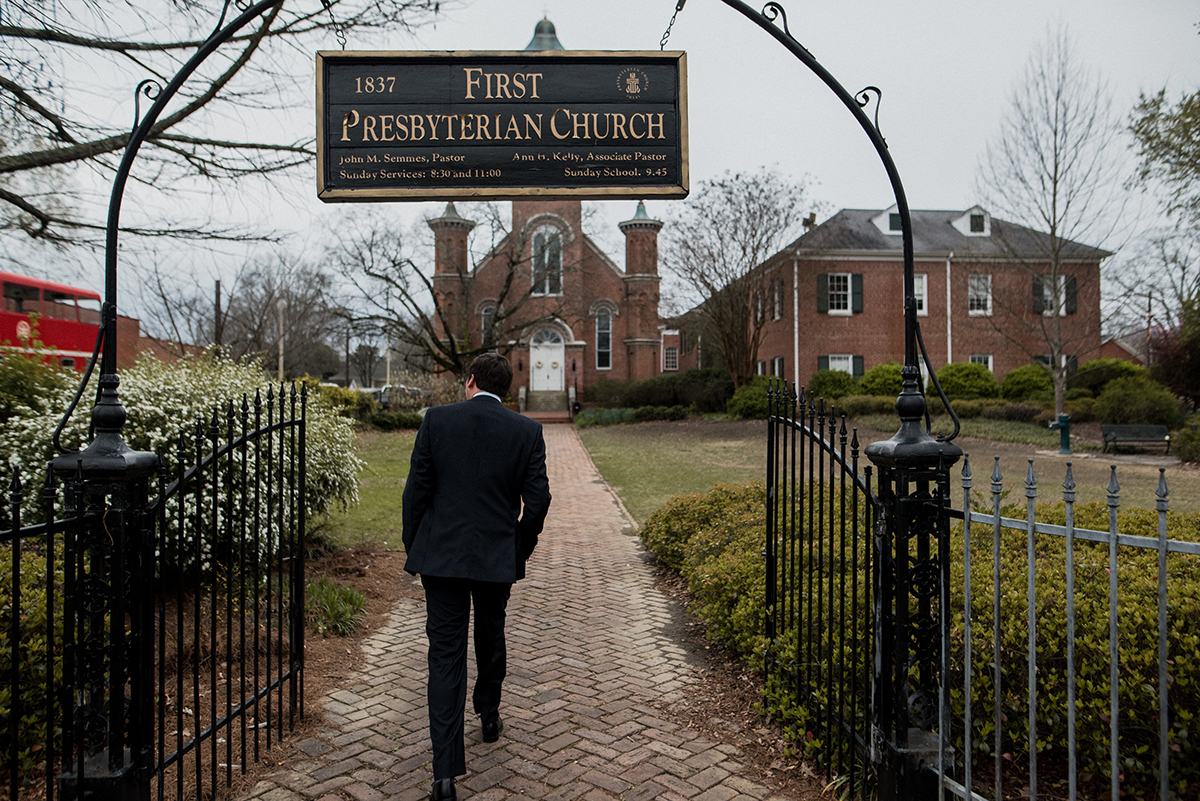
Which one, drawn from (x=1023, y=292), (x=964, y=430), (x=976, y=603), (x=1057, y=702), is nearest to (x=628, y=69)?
(x=976, y=603)

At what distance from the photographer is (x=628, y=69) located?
3.82m

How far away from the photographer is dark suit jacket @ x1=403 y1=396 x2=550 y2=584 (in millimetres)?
3539

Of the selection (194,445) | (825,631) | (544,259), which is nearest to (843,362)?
(544,259)

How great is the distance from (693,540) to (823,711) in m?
3.33

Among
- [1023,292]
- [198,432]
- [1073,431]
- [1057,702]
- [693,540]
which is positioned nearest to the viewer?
[1057,702]

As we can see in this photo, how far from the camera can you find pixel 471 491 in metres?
3.60

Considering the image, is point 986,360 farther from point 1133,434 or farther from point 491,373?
point 491,373

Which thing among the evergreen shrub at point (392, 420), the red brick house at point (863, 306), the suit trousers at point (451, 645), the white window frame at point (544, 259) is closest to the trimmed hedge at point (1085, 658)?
the suit trousers at point (451, 645)

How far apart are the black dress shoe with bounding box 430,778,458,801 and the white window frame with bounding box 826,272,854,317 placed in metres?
30.2

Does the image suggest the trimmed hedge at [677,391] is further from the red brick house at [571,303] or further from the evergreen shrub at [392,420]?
the evergreen shrub at [392,420]

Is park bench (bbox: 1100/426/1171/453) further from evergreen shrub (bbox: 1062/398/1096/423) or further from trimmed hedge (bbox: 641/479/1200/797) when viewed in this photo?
trimmed hedge (bbox: 641/479/1200/797)

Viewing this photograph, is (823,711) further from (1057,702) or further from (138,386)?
(138,386)

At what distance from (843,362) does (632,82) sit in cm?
2929

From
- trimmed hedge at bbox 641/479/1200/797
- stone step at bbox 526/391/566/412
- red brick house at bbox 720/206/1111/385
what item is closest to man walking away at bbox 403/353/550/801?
trimmed hedge at bbox 641/479/1200/797
